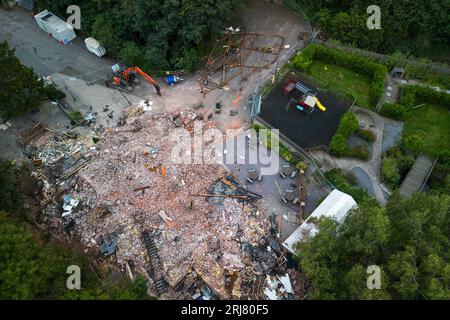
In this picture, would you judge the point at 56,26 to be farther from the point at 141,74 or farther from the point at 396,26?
the point at 396,26

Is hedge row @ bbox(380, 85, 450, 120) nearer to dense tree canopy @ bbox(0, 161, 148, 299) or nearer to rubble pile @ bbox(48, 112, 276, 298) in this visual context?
rubble pile @ bbox(48, 112, 276, 298)

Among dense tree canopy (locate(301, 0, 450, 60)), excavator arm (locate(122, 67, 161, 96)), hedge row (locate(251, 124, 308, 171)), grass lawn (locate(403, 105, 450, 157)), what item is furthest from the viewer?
dense tree canopy (locate(301, 0, 450, 60))

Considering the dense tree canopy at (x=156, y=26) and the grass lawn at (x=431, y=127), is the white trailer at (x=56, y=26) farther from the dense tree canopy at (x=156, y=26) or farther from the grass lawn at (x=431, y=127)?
the grass lawn at (x=431, y=127)

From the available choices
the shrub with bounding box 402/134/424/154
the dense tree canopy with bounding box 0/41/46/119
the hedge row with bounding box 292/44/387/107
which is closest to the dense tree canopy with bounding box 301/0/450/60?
the hedge row with bounding box 292/44/387/107

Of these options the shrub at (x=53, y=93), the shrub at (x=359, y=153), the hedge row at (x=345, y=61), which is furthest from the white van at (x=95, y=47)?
the shrub at (x=359, y=153)

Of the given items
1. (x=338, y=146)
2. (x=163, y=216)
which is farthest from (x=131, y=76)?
(x=338, y=146)

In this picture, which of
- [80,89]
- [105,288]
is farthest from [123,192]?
[80,89]
